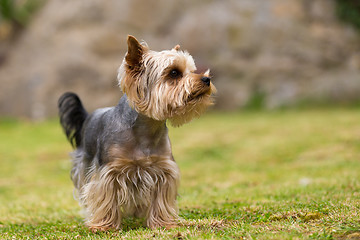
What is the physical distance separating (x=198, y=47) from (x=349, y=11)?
6206mm

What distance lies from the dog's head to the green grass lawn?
1212 millimetres

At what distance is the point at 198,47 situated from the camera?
19.2 m

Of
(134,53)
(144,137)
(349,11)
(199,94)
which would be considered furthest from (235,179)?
(349,11)

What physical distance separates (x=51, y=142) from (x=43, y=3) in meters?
8.47

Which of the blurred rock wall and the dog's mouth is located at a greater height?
the blurred rock wall

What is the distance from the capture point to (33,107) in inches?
757

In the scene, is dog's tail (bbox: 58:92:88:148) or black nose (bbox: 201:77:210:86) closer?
black nose (bbox: 201:77:210:86)

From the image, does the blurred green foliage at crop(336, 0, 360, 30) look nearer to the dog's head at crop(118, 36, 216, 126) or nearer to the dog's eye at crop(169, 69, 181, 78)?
the dog's head at crop(118, 36, 216, 126)

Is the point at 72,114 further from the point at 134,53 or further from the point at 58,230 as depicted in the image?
the point at 134,53

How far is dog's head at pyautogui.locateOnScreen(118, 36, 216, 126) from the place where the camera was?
4844mm

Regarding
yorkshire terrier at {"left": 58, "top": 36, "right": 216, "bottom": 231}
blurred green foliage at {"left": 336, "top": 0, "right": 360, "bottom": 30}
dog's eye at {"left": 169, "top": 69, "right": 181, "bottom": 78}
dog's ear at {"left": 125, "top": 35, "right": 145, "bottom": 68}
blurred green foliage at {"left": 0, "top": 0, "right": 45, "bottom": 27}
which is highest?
blurred green foliage at {"left": 0, "top": 0, "right": 45, "bottom": 27}

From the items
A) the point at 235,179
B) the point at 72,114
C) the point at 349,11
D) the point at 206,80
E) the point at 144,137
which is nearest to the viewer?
the point at 206,80

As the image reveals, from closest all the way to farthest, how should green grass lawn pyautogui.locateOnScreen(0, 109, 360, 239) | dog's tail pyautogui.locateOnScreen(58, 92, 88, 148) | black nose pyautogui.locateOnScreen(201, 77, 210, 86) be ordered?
green grass lawn pyautogui.locateOnScreen(0, 109, 360, 239)
black nose pyautogui.locateOnScreen(201, 77, 210, 86)
dog's tail pyautogui.locateOnScreen(58, 92, 88, 148)

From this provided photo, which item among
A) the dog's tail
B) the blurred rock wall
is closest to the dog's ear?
the dog's tail
